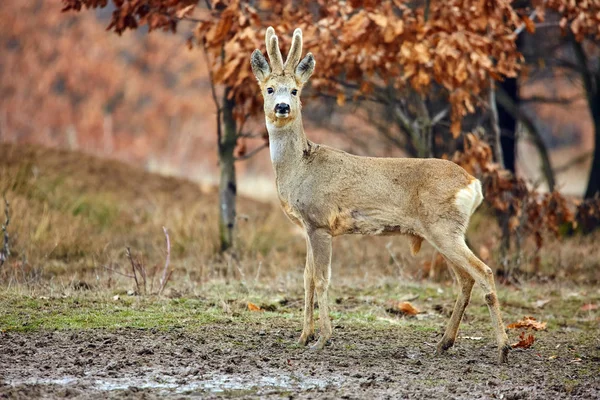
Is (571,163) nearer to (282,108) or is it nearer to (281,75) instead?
(281,75)

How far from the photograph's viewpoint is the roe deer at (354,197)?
6.95m

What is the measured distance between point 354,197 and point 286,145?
73 cm

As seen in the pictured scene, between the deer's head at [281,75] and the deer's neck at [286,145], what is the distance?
2.4 inches

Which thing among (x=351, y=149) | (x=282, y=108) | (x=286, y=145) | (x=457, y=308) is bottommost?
(x=457, y=308)

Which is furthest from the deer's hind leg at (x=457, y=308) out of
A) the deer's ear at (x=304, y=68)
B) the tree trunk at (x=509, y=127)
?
the tree trunk at (x=509, y=127)

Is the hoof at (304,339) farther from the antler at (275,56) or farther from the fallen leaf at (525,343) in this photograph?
the antler at (275,56)

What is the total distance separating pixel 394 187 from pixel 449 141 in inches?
295

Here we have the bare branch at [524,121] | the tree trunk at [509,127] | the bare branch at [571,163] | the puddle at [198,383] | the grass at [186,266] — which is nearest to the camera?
the puddle at [198,383]

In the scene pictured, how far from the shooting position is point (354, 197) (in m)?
7.18

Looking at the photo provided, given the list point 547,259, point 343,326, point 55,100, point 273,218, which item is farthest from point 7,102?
point 343,326

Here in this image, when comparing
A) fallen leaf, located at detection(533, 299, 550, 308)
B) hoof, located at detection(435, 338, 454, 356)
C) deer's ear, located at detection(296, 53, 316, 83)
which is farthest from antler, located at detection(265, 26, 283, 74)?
fallen leaf, located at detection(533, 299, 550, 308)

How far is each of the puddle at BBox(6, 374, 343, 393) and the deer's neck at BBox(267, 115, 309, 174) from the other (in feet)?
6.43

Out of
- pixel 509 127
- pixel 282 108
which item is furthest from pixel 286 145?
pixel 509 127

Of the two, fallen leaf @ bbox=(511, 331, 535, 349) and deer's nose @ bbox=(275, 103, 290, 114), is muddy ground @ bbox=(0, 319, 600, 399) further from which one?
deer's nose @ bbox=(275, 103, 290, 114)
